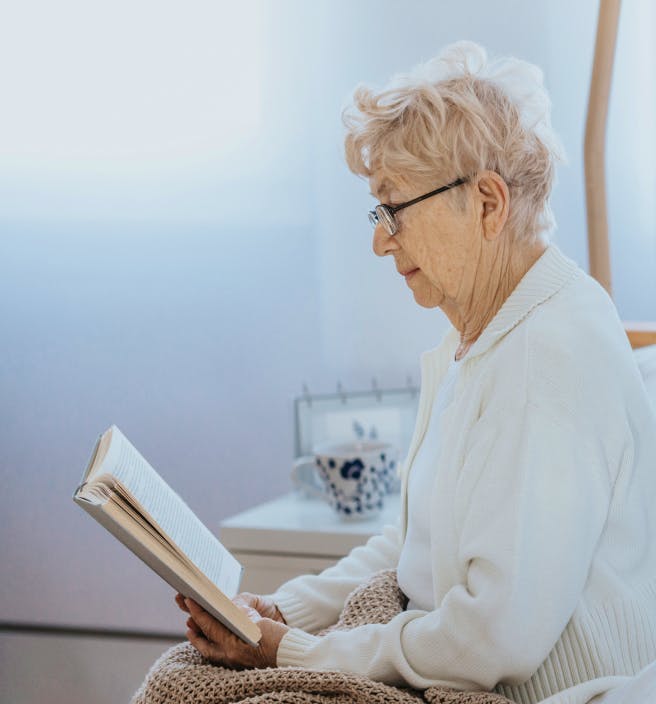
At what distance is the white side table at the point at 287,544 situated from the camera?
1.62 m

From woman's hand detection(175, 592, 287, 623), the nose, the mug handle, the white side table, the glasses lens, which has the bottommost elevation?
the white side table

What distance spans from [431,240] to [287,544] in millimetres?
754

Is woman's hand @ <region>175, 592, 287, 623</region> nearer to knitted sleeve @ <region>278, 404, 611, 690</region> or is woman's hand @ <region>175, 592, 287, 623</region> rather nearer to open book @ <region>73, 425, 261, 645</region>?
open book @ <region>73, 425, 261, 645</region>

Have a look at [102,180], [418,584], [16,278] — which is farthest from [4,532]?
[418,584]

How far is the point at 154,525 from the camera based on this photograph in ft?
3.05

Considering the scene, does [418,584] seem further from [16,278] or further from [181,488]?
[16,278]

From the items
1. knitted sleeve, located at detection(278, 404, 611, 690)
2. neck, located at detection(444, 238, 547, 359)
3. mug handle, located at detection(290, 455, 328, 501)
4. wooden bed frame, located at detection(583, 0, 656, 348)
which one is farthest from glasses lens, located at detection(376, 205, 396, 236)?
mug handle, located at detection(290, 455, 328, 501)

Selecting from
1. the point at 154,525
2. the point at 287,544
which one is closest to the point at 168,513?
the point at 154,525

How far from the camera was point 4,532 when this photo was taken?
2.35 m

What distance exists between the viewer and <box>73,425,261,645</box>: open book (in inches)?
35.6

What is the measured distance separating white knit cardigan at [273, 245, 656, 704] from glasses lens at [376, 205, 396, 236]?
17 centimetres

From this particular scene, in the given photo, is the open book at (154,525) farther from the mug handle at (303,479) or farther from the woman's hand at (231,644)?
the mug handle at (303,479)

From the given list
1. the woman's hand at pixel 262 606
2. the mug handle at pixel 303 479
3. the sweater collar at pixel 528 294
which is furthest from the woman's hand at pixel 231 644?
the mug handle at pixel 303 479

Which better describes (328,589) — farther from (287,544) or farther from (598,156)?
(598,156)
